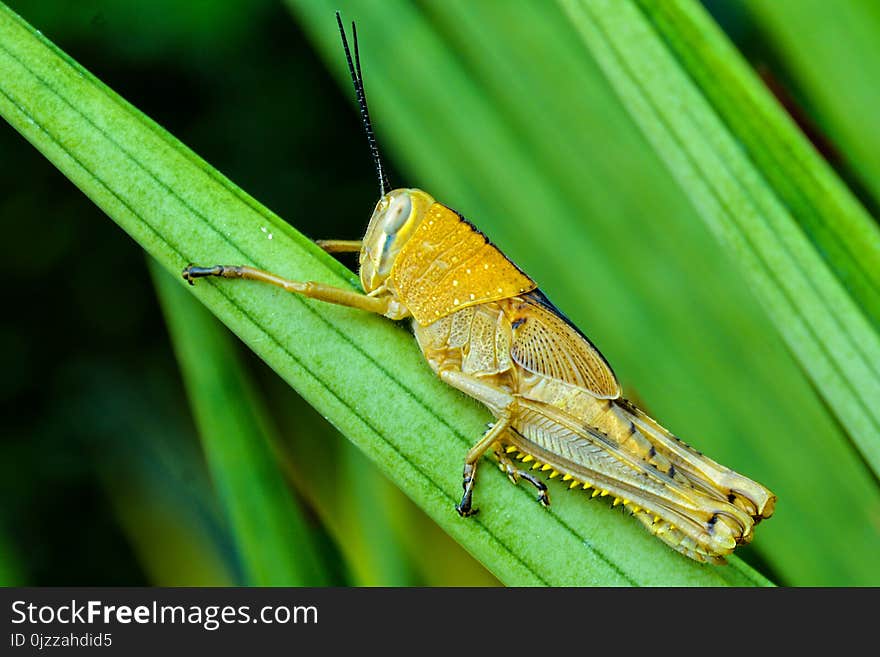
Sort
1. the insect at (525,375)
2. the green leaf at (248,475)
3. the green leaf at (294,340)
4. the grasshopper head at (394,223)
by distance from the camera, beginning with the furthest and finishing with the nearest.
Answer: the grasshopper head at (394,223)
the green leaf at (248,475)
the insect at (525,375)
the green leaf at (294,340)

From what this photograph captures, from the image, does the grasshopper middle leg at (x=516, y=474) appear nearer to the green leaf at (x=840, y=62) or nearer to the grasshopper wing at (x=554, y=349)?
the grasshopper wing at (x=554, y=349)

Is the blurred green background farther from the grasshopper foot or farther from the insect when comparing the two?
the grasshopper foot

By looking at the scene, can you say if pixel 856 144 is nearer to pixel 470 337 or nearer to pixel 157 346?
pixel 470 337

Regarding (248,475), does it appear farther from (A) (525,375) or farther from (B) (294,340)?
(A) (525,375)

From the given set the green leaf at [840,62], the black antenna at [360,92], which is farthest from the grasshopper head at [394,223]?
the green leaf at [840,62]

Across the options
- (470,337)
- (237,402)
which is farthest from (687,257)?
(237,402)

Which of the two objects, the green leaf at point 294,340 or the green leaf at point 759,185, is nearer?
the green leaf at point 294,340

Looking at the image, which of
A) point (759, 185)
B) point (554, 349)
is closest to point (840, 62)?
point (759, 185)
